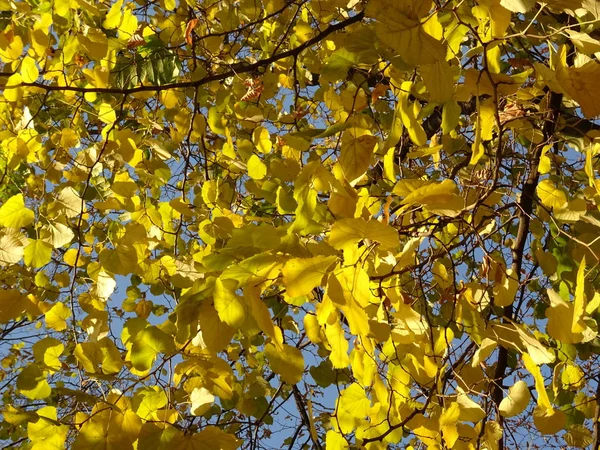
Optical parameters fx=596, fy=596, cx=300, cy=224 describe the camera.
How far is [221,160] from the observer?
2.19m

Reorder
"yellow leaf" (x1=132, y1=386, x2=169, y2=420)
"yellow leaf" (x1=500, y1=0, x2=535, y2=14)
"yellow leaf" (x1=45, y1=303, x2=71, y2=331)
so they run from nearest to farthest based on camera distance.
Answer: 1. "yellow leaf" (x1=500, y1=0, x2=535, y2=14)
2. "yellow leaf" (x1=132, y1=386, x2=169, y2=420)
3. "yellow leaf" (x1=45, y1=303, x2=71, y2=331)

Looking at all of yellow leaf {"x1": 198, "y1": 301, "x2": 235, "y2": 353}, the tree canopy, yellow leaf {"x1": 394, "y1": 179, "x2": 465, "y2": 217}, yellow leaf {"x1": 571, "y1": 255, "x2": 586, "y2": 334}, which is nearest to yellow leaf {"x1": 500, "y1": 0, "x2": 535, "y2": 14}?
the tree canopy

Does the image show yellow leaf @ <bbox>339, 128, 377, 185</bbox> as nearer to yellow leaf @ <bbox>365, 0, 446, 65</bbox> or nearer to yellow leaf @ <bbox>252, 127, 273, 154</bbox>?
yellow leaf @ <bbox>365, 0, 446, 65</bbox>

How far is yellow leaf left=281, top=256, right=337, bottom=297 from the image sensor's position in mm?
710

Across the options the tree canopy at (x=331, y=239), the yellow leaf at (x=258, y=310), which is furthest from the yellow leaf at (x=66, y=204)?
the yellow leaf at (x=258, y=310)

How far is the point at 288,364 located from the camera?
915mm

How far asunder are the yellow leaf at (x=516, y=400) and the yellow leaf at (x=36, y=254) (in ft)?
3.26

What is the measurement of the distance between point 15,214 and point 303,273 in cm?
85

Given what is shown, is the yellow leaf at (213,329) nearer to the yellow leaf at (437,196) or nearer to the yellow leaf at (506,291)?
the yellow leaf at (437,196)

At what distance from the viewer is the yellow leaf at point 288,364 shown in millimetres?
909

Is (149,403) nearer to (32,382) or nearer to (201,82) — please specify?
(32,382)

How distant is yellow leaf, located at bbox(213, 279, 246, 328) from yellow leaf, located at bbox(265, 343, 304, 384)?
0.42ft

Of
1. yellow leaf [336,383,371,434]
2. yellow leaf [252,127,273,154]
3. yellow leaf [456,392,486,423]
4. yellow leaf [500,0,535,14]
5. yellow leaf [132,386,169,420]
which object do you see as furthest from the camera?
yellow leaf [252,127,273,154]

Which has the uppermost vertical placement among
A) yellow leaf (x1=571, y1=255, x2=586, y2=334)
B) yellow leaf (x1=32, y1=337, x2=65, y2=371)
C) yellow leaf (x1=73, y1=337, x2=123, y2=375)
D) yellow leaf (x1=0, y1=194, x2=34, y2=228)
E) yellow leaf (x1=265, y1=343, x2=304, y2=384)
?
yellow leaf (x1=0, y1=194, x2=34, y2=228)
